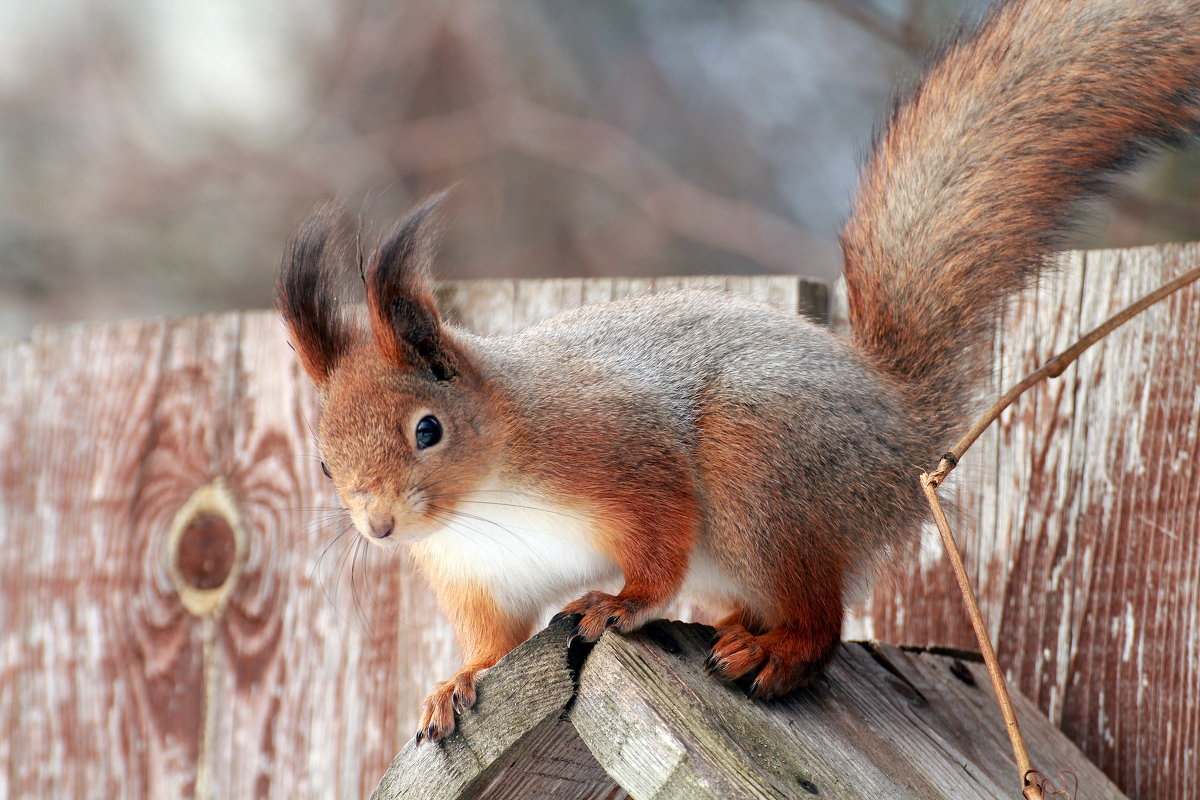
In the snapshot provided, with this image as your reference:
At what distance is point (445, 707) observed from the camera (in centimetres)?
157

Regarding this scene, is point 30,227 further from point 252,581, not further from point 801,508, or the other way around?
point 801,508

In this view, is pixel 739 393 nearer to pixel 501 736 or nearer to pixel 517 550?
pixel 517 550

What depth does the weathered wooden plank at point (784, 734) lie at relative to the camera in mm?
1335

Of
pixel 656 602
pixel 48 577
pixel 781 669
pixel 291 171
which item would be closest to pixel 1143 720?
pixel 781 669

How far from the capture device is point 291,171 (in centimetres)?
393

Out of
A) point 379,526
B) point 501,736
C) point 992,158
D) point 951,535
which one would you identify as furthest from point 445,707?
point 992,158

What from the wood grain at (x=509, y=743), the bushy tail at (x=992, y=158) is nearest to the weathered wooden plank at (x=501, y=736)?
the wood grain at (x=509, y=743)

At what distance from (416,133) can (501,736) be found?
9.11 feet

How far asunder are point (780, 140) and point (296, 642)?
237cm

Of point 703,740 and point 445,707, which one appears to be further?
point 445,707

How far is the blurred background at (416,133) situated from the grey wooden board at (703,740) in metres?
1.98

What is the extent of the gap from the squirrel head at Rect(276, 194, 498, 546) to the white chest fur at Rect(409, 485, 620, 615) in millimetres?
71

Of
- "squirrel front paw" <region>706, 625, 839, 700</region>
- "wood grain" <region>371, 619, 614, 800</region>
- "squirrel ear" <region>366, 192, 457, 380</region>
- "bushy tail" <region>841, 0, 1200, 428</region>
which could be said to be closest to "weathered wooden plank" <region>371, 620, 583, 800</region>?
"wood grain" <region>371, 619, 614, 800</region>

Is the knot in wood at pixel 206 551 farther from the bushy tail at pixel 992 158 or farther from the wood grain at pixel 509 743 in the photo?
the bushy tail at pixel 992 158
